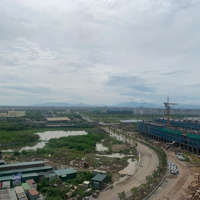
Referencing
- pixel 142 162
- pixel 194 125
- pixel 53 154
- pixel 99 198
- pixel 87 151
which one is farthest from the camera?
pixel 194 125

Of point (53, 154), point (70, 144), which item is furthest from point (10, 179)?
point (70, 144)

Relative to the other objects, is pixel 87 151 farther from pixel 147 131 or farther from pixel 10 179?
pixel 147 131

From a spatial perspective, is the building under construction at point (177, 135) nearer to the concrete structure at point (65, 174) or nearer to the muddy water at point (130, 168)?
the muddy water at point (130, 168)

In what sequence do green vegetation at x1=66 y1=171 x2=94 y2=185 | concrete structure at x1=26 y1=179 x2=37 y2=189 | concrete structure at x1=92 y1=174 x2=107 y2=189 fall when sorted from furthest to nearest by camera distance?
green vegetation at x1=66 y1=171 x2=94 y2=185, concrete structure at x1=92 y1=174 x2=107 y2=189, concrete structure at x1=26 y1=179 x2=37 y2=189

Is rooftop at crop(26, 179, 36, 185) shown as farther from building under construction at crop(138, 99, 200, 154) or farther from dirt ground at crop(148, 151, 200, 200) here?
building under construction at crop(138, 99, 200, 154)

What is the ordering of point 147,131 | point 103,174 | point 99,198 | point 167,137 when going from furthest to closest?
point 147,131 < point 167,137 < point 103,174 < point 99,198

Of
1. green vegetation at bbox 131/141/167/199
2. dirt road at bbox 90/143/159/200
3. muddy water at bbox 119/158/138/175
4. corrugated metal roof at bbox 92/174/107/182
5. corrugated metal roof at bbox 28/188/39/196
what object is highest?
corrugated metal roof at bbox 92/174/107/182

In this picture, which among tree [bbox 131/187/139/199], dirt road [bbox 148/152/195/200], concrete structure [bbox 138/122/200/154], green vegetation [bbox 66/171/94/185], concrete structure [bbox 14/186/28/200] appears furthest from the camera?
concrete structure [bbox 138/122/200/154]

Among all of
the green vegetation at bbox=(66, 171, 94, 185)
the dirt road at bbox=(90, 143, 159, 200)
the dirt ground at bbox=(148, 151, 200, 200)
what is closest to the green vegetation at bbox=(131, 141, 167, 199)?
the dirt ground at bbox=(148, 151, 200, 200)
